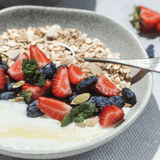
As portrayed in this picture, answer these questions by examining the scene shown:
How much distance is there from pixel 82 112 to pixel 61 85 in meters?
0.12

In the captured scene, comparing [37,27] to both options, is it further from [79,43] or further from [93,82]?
[93,82]

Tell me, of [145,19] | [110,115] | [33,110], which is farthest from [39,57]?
[145,19]

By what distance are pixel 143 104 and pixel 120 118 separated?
9cm

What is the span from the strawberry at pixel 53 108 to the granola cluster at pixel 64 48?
0.19m

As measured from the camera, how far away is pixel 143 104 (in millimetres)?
545

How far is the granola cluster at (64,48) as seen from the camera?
0.72 m

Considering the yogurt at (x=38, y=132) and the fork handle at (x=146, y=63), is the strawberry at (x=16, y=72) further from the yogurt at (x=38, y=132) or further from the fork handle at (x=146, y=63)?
the fork handle at (x=146, y=63)

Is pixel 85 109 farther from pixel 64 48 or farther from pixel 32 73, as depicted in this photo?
pixel 64 48

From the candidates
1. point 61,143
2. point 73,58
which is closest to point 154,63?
point 73,58

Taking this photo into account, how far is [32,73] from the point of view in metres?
0.60

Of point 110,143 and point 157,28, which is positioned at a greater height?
point 157,28

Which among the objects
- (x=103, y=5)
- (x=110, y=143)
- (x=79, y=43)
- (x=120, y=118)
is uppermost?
(x=103, y=5)

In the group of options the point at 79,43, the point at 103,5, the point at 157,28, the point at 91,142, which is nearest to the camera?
the point at 91,142

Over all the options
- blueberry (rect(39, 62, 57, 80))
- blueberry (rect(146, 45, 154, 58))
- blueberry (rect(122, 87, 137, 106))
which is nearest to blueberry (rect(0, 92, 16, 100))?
blueberry (rect(39, 62, 57, 80))
